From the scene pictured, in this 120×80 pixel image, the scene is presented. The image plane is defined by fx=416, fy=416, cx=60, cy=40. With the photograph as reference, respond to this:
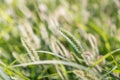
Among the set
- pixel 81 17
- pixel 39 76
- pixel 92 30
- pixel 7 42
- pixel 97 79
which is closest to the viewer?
pixel 97 79

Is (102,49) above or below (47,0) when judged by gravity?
below

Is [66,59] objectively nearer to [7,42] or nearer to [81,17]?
[7,42]

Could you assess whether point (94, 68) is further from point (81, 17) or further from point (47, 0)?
point (47, 0)

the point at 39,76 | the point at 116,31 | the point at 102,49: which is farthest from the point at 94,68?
the point at 116,31

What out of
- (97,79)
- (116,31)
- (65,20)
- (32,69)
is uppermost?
(65,20)

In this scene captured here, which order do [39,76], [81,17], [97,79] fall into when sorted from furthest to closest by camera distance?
[81,17] → [39,76] → [97,79]

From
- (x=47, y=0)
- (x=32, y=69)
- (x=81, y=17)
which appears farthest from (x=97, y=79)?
(x=47, y=0)

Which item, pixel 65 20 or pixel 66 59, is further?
pixel 65 20
